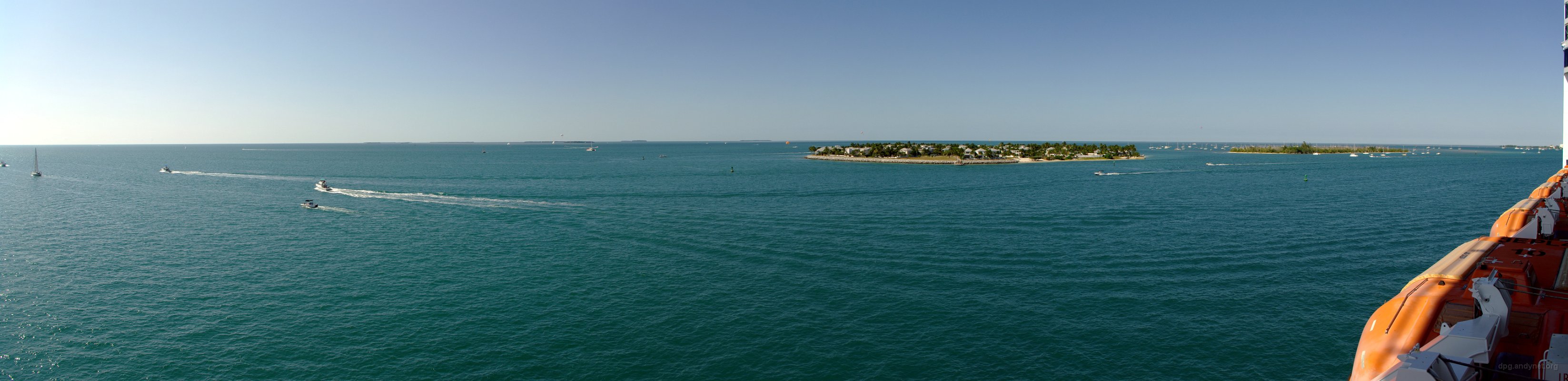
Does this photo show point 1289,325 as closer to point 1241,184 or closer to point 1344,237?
point 1344,237

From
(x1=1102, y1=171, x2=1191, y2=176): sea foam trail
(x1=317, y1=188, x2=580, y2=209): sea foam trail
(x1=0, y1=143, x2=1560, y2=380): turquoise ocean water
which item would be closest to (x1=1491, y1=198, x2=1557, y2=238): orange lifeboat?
(x1=0, y1=143, x2=1560, y2=380): turquoise ocean water

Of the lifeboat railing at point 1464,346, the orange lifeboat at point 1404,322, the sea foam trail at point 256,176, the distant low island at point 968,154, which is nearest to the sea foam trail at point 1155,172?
the distant low island at point 968,154

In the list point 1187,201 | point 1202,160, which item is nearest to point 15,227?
point 1187,201

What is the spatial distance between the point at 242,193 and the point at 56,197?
16.8 meters

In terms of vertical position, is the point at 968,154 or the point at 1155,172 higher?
the point at 968,154

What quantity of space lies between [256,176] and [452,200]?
64688 mm

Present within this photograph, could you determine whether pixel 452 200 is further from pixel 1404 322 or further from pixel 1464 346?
pixel 1464 346

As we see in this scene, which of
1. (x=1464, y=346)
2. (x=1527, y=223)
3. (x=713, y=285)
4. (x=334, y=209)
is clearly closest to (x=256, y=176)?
(x=334, y=209)

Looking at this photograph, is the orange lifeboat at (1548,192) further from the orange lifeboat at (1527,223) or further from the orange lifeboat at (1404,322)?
the orange lifeboat at (1404,322)

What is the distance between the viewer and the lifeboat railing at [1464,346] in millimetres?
8141

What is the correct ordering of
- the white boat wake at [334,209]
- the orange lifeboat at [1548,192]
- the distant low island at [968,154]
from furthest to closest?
1. the distant low island at [968,154]
2. the white boat wake at [334,209]
3. the orange lifeboat at [1548,192]

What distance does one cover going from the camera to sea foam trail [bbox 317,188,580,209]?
203 ft

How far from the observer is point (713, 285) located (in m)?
30.1

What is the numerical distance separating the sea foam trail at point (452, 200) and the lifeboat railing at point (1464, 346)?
193 feet
